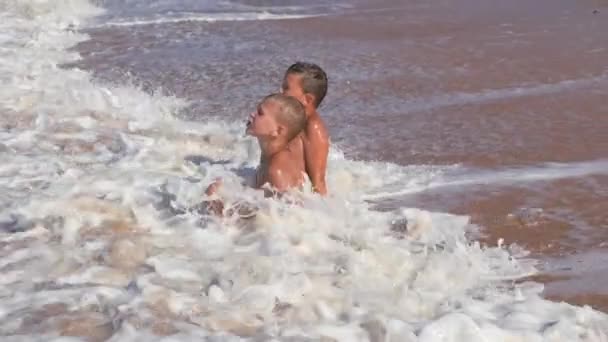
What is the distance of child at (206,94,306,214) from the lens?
5.09 metres

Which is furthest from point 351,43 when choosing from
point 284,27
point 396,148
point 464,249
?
point 464,249

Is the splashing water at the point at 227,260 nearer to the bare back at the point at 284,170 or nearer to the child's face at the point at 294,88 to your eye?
the bare back at the point at 284,170

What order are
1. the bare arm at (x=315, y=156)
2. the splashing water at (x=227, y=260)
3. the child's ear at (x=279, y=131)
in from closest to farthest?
the splashing water at (x=227, y=260) < the child's ear at (x=279, y=131) < the bare arm at (x=315, y=156)

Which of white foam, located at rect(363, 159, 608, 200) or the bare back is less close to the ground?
the bare back

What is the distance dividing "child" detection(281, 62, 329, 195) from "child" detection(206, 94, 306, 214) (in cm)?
6

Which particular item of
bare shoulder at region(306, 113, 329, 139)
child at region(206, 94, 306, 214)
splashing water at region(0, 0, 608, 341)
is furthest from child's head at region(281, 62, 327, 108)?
splashing water at region(0, 0, 608, 341)

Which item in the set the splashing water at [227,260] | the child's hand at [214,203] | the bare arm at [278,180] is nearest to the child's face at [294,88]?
the bare arm at [278,180]

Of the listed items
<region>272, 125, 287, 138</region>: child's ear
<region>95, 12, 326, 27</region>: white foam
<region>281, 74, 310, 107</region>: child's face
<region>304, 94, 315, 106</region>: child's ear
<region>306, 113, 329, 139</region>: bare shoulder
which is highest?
<region>281, 74, 310, 107</region>: child's face

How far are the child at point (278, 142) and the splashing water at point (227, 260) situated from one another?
14 cm

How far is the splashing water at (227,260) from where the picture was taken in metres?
3.73

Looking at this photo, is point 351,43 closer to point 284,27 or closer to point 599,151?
point 284,27

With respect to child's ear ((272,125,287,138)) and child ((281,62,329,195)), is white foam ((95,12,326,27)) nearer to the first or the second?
child ((281,62,329,195))

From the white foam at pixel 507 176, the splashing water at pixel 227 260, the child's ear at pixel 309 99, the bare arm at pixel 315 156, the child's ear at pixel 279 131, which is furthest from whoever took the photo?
the white foam at pixel 507 176

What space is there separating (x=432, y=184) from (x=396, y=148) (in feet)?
3.19
